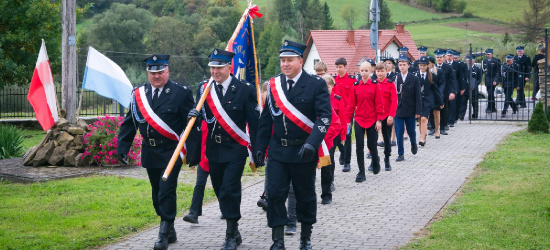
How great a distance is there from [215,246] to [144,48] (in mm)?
48708

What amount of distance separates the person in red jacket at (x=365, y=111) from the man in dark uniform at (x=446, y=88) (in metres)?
6.58

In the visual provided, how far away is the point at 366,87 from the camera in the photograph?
11898 millimetres

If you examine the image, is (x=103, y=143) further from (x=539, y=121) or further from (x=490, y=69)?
(x=490, y=69)

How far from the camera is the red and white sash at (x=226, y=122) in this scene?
7.35m

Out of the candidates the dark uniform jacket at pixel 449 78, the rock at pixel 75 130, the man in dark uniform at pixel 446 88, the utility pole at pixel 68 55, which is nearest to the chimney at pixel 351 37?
the man in dark uniform at pixel 446 88

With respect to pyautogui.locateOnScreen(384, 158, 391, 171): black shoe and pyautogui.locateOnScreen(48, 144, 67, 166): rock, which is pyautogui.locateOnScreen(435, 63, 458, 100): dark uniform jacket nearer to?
pyautogui.locateOnScreen(384, 158, 391, 171): black shoe

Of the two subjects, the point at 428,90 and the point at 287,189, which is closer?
the point at 287,189

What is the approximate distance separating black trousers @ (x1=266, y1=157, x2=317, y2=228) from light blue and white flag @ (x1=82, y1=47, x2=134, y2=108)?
795cm

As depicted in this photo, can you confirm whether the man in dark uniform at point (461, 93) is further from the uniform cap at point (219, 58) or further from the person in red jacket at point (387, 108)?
the uniform cap at point (219, 58)

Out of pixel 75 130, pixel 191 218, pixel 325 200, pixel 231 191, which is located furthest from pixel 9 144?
pixel 231 191

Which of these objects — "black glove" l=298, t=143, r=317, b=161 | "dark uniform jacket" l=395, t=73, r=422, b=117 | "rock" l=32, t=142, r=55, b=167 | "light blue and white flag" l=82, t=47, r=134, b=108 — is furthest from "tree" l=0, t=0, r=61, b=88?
"black glove" l=298, t=143, r=317, b=161

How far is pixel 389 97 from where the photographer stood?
42.8 feet

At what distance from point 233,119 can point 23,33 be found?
18343mm

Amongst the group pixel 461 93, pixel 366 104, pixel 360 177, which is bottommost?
pixel 360 177
